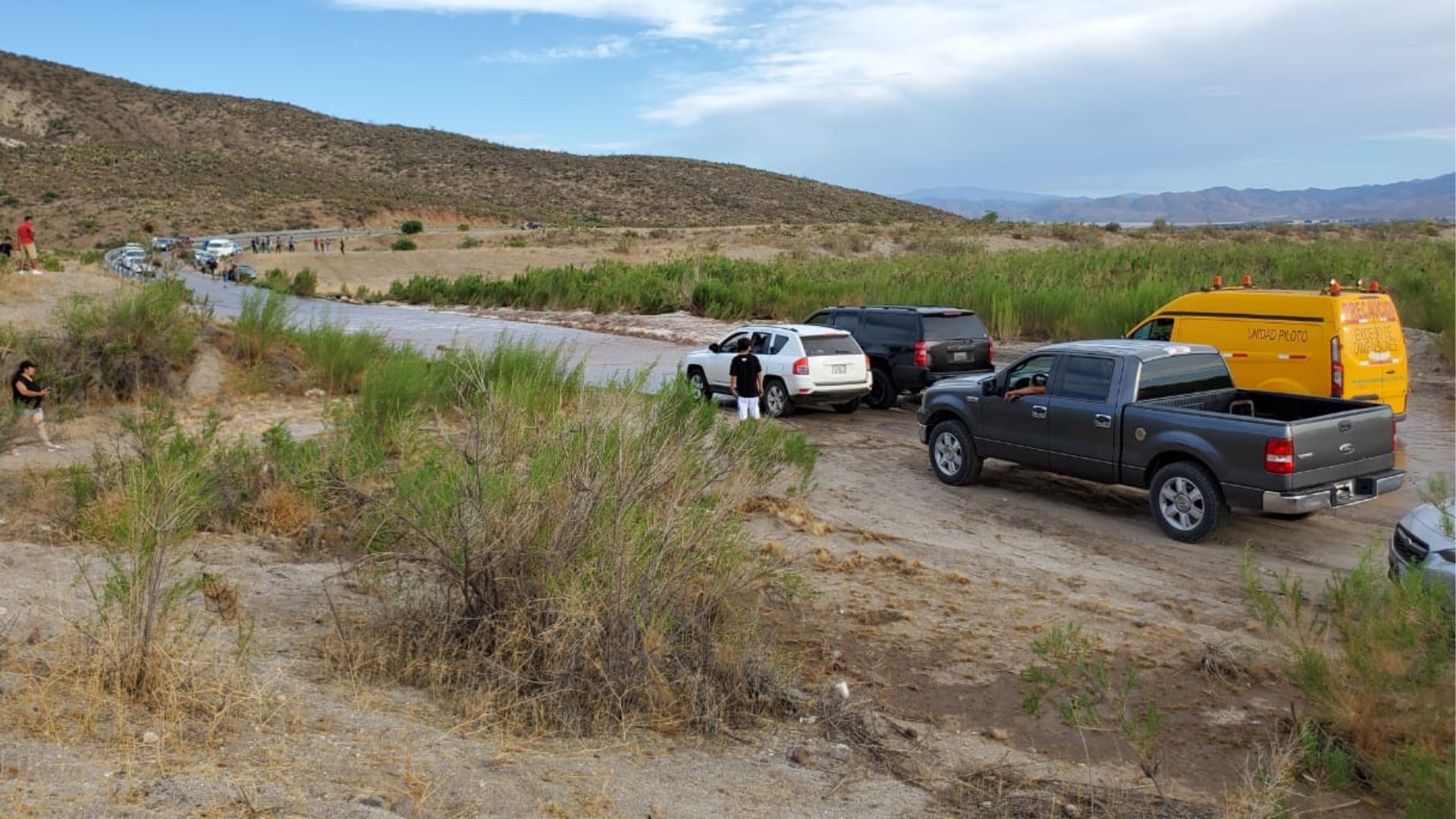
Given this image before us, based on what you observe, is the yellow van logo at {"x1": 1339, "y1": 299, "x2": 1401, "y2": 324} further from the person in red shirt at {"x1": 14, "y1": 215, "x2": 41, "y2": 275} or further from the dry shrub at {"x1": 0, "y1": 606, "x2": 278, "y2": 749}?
the person in red shirt at {"x1": 14, "y1": 215, "x2": 41, "y2": 275}

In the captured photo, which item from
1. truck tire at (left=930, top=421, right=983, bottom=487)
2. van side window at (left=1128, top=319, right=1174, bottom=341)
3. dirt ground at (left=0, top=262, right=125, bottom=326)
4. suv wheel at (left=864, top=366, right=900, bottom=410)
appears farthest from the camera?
dirt ground at (left=0, top=262, right=125, bottom=326)

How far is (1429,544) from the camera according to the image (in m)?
7.62

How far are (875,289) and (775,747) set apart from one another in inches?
952

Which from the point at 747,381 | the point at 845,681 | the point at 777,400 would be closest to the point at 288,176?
the point at 777,400

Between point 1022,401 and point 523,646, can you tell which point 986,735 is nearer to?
point 523,646

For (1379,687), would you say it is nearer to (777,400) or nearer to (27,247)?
(777,400)

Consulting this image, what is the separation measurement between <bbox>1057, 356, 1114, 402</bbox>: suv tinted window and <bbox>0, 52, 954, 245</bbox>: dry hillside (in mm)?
75883

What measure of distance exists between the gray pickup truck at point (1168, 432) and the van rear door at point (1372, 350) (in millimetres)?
2493

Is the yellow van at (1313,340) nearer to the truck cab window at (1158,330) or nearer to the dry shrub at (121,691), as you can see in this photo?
the truck cab window at (1158,330)

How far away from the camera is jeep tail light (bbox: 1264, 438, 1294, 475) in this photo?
1021cm

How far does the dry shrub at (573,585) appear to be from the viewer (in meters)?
6.32

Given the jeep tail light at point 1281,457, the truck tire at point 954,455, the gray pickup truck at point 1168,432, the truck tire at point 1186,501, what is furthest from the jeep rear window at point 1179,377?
the truck tire at point 954,455

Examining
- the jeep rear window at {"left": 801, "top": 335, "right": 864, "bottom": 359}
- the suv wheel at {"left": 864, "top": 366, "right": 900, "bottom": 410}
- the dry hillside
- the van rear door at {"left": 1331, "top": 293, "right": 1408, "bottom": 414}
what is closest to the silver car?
the van rear door at {"left": 1331, "top": 293, "right": 1408, "bottom": 414}

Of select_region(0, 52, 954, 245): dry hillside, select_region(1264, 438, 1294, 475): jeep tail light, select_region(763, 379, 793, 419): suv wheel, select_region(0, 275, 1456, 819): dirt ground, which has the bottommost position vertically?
select_region(0, 275, 1456, 819): dirt ground
